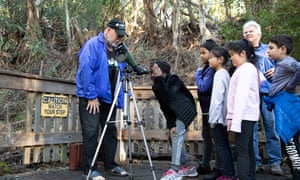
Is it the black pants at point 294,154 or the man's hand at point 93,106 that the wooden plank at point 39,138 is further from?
the black pants at point 294,154

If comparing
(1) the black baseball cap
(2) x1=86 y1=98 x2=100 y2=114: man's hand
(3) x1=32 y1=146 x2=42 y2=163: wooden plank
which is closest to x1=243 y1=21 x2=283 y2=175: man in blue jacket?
(1) the black baseball cap

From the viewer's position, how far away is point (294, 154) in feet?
11.7

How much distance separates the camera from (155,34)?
36.5 feet

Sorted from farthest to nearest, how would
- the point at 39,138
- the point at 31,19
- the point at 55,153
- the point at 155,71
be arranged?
the point at 31,19 < the point at 55,153 < the point at 39,138 < the point at 155,71

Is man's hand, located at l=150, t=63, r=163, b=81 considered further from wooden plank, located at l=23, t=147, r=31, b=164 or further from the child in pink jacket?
wooden plank, located at l=23, t=147, r=31, b=164

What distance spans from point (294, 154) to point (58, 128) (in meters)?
2.89

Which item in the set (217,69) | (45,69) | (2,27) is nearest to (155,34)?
(45,69)

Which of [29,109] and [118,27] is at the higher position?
[118,27]

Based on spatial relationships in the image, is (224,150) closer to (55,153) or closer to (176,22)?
(55,153)

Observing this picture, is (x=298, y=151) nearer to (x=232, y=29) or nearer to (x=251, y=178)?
(x=251, y=178)

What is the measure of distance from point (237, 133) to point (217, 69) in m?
0.78

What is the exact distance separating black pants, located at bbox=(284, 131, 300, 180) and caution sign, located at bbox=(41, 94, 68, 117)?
2.79 metres

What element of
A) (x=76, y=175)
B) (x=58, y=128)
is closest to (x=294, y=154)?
(x=76, y=175)

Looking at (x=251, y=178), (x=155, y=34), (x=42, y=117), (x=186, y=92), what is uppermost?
(x=155, y=34)
